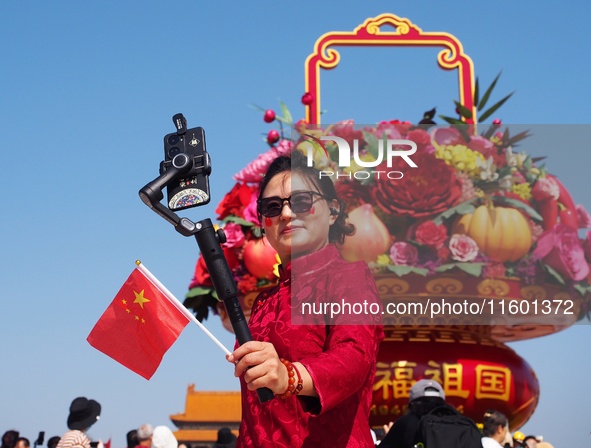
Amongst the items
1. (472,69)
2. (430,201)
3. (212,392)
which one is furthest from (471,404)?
(212,392)

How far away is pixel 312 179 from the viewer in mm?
2354

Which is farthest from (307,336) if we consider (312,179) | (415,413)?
(415,413)

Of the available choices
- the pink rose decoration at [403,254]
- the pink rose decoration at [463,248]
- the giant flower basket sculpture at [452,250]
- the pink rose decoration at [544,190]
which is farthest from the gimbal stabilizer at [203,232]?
the pink rose decoration at [544,190]

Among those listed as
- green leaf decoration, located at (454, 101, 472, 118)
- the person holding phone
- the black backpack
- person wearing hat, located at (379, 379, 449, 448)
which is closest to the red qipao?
the person holding phone

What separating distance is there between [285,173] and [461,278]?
13.7 ft

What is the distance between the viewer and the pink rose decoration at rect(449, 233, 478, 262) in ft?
20.8

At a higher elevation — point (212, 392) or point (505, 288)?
point (505, 288)

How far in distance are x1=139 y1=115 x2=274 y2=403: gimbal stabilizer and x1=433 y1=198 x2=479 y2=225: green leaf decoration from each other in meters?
4.72

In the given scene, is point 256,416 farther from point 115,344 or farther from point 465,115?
point 465,115

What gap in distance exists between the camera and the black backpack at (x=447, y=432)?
3.43 metres

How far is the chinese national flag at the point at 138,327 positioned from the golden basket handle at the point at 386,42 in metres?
6.09

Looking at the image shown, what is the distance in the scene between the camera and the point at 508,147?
21.9 feet

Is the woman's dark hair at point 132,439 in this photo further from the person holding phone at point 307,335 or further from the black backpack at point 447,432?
the person holding phone at point 307,335

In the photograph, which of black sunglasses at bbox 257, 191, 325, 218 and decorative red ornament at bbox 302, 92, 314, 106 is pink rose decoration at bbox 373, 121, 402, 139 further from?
black sunglasses at bbox 257, 191, 325, 218
